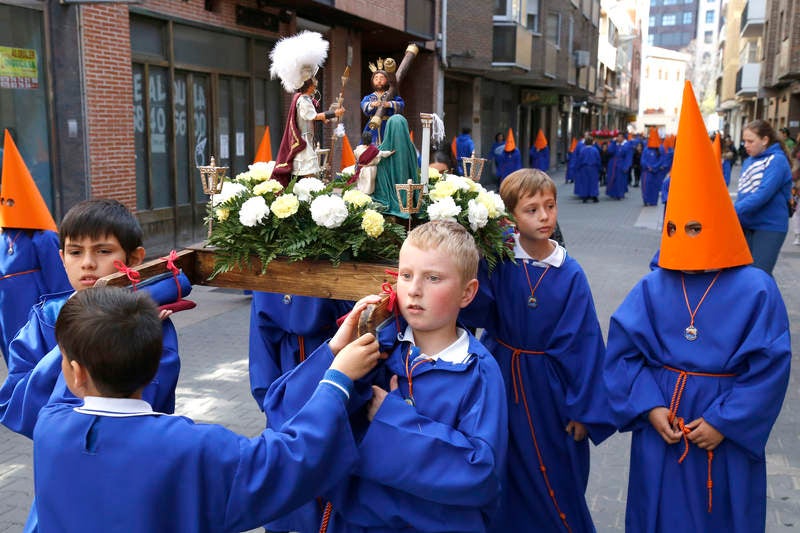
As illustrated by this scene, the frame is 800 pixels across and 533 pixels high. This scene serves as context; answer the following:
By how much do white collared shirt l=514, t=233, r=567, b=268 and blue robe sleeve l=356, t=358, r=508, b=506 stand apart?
4.85 feet

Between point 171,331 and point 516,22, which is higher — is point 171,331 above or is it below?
below

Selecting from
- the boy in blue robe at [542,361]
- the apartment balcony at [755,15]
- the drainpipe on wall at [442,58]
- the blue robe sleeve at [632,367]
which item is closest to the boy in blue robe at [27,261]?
the boy in blue robe at [542,361]

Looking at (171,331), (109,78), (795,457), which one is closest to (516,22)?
(109,78)

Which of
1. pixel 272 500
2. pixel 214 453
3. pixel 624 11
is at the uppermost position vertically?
pixel 624 11

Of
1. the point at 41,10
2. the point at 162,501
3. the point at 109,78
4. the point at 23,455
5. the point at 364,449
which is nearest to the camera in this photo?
the point at 162,501

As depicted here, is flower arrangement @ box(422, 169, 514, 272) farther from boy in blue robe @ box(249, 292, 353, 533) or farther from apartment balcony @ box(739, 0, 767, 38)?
apartment balcony @ box(739, 0, 767, 38)

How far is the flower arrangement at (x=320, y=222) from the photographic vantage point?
303cm

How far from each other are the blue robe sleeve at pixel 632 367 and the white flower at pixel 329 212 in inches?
45.9

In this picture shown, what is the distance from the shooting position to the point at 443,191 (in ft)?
11.0

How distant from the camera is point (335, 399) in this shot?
207 cm

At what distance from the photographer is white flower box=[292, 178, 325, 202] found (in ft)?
10.8

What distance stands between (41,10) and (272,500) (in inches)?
394

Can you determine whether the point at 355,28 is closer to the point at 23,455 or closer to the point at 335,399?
the point at 23,455

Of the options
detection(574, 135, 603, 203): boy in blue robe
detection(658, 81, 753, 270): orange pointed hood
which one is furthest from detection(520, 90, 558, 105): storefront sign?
detection(658, 81, 753, 270): orange pointed hood
